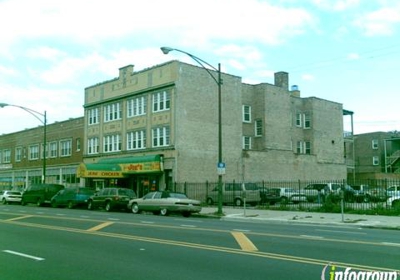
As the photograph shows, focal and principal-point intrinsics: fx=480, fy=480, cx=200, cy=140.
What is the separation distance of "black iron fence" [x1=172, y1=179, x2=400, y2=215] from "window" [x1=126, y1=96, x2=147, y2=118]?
8269mm

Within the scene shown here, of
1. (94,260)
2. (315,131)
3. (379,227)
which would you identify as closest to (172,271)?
(94,260)

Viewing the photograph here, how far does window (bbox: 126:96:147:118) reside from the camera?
41.9 m

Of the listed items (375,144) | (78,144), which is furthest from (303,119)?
(78,144)

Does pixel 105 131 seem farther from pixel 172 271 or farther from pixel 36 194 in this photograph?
pixel 172 271

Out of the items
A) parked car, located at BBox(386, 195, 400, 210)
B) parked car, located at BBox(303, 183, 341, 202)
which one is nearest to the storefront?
parked car, located at BBox(303, 183, 341, 202)

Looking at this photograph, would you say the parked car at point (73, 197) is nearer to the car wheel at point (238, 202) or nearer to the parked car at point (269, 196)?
the car wheel at point (238, 202)

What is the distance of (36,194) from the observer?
39875 mm

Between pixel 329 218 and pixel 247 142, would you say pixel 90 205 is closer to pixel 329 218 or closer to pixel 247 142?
pixel 329 218

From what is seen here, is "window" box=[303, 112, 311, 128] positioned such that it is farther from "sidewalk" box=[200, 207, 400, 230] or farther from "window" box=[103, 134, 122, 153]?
"sidewalk" box=[200, 207, 400, 230]

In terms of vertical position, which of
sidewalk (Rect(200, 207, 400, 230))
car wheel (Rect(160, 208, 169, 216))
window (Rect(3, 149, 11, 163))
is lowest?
sidewalk (Rect(200, 207, 400, 230))

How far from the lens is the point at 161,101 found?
4003cm

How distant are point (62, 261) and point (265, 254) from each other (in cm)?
426

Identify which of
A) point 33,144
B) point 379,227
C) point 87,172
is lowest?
point 379,227

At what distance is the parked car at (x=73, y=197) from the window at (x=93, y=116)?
13.3 meters
